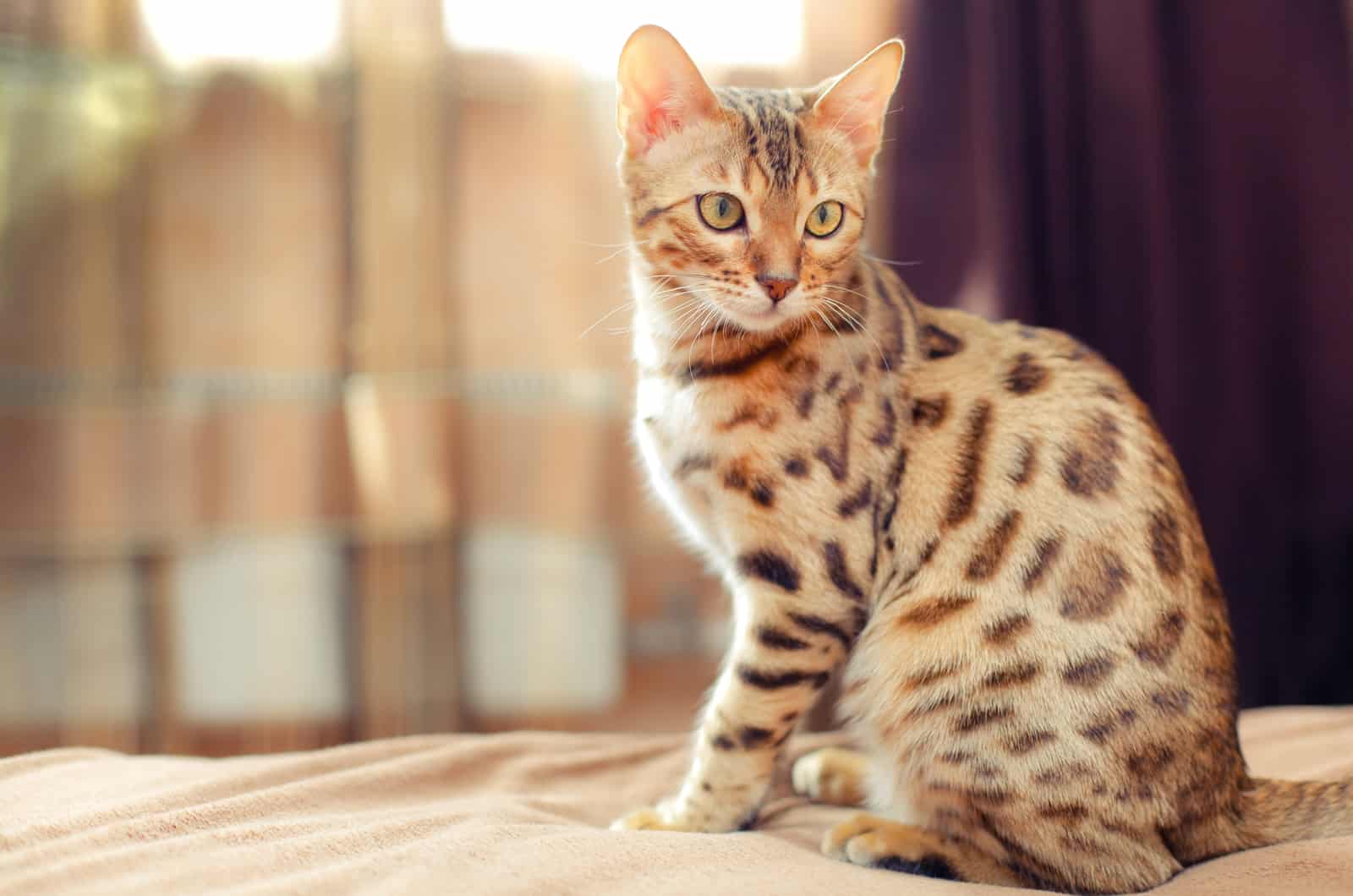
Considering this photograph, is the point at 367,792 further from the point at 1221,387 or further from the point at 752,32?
the point at 1221,387

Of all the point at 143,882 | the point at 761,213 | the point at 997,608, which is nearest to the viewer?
the point at 143,882

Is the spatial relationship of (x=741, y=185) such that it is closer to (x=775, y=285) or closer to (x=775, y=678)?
(x=775, y=285)

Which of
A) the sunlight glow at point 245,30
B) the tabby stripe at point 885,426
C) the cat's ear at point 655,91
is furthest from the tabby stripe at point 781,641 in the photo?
the sunlight glow at point 245,30

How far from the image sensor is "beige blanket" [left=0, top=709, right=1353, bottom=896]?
3.08 ft

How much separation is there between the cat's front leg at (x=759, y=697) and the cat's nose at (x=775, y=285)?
11.9 inches

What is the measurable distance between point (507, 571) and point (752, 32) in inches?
43.7

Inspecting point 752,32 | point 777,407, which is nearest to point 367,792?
point 777,407

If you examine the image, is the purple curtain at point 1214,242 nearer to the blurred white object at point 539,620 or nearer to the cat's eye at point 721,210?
the blurred white object at point 539,620

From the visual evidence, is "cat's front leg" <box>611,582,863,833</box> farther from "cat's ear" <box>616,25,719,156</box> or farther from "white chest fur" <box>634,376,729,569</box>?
"cat's ear" <box>616,25,719,156</box>

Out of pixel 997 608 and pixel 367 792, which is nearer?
pixel 997 608

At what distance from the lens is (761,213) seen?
120cm

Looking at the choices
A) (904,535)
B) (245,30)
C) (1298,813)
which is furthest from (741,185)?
(245,30)

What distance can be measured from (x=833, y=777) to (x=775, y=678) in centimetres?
25

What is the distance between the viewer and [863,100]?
50.0 inches
